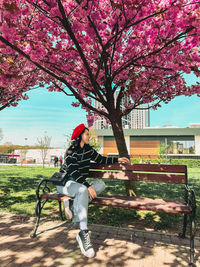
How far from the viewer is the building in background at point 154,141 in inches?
1435

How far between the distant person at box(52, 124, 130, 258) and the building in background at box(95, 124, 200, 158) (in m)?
33.8

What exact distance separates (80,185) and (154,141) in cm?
3673

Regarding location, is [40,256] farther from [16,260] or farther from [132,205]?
Result: [132,205]

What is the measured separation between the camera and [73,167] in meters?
3.20

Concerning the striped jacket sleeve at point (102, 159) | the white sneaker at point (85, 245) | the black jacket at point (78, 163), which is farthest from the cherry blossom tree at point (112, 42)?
→ the white sneaker at point (85, 245)

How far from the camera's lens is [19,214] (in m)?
4.10

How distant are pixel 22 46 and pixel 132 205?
13.3 feet

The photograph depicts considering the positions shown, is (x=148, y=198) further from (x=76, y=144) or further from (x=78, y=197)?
(x=76, y=144)

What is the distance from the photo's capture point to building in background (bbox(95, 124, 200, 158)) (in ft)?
120

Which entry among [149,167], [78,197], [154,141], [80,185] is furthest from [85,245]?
[154,141]

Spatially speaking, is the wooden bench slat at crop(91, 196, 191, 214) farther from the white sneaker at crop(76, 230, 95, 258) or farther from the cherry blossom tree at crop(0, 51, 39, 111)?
the cherry blossom tree at crop(0, 51, 39, 111)

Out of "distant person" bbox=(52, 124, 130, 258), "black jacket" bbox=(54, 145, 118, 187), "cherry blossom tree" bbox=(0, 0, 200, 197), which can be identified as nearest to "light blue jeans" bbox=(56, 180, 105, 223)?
"distant person" bbox=(52, 124, 130, 258)

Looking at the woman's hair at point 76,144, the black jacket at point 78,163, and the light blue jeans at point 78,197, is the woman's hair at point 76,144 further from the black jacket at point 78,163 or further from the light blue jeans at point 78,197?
the light blue jeans at point 78,197

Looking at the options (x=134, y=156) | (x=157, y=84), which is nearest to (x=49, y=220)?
(x=157, y=84)
